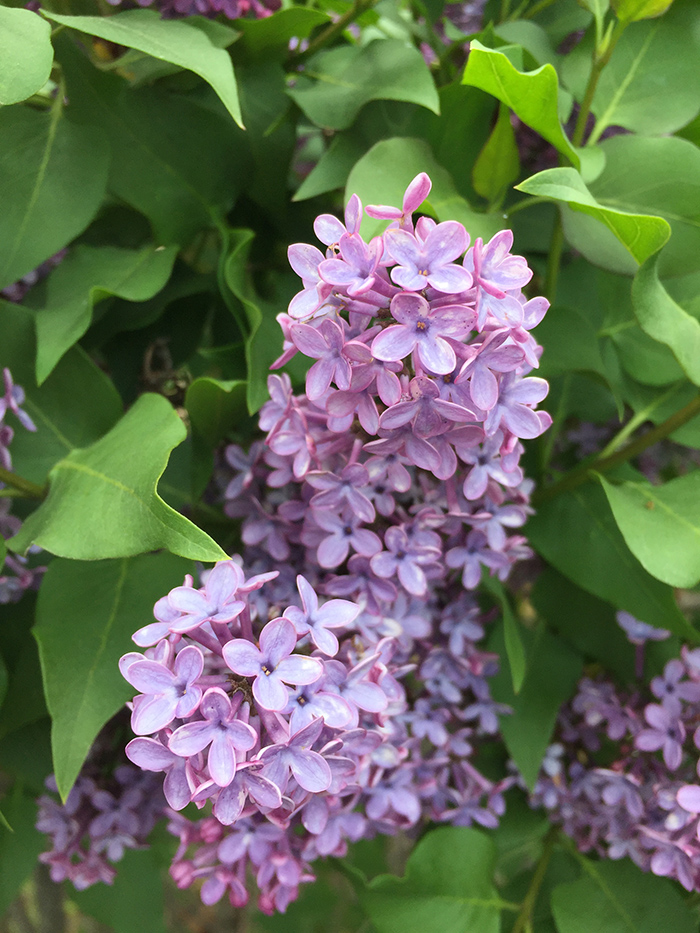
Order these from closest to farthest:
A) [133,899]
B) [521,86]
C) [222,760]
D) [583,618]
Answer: [222,760] → [521,86] → [583,618] → [133,899]

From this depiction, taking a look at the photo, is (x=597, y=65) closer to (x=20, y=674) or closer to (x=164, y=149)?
(x=164, y=149)

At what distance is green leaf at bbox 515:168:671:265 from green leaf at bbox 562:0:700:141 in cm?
18

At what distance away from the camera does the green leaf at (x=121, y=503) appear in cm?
37

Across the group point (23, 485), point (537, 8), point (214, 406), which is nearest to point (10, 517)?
point (23, 485)

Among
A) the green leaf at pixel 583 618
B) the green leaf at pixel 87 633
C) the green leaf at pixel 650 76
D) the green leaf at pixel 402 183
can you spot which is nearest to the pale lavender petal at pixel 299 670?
the green leaf at pixel 87 633

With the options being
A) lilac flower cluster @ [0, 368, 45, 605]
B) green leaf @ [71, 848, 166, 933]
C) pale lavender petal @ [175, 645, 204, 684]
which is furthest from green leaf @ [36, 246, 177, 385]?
green leaf @ [71, 848, 166, 933]

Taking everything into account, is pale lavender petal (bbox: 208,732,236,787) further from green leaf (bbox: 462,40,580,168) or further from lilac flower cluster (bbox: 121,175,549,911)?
green leaf (bbox: 462,40,580,168)

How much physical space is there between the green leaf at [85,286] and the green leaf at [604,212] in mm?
284

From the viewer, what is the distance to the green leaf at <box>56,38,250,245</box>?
1.83 ft

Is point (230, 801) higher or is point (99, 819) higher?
point (230, 801)

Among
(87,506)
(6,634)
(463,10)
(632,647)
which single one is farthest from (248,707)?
(463,10)

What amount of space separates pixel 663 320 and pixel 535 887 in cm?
52

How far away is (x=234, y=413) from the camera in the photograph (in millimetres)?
553

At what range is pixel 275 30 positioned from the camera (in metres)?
0.58
